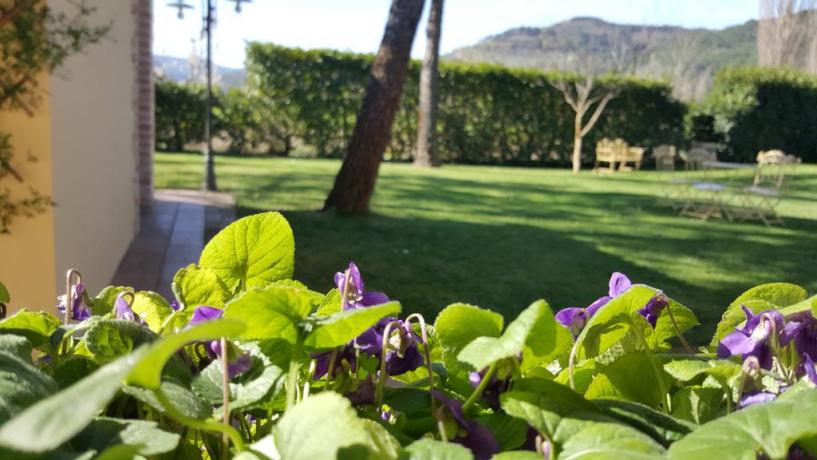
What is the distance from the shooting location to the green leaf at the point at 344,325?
48cm

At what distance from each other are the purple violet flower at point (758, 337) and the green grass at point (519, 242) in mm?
4855

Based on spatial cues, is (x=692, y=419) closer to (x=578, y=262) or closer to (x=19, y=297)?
(x=19, y=297)

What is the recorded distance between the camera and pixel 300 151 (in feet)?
63.4

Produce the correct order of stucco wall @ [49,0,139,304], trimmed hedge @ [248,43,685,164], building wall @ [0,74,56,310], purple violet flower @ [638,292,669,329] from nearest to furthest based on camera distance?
purple violet flower @ [638,292,669,329] → building wall @ [0,74,56,310] → stucco wall @ [49,0,139,304] → trimmed hedge @ [248,43,685,164]

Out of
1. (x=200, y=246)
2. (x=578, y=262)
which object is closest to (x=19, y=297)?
(x=200, y=246)

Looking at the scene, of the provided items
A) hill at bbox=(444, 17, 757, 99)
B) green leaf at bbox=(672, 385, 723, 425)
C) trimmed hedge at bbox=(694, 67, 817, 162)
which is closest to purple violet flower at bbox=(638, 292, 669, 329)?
green leaf at bbox=(672, 385, 723, 425)

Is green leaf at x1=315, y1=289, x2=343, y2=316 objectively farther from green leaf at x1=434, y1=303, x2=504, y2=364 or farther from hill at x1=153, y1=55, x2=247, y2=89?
hill at x1=153, y1=55, x2=247, y2=89

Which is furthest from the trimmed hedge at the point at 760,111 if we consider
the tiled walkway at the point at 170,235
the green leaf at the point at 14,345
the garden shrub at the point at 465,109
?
the green leaf at the point at 14,345

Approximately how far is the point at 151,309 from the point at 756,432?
18.9 inches

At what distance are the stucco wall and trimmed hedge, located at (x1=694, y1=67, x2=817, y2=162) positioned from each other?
54.6ft

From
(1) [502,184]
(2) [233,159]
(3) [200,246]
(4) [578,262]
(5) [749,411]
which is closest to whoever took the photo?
(5) [749,411]

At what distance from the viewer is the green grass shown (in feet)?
21.6

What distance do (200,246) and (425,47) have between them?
10234 millimetres

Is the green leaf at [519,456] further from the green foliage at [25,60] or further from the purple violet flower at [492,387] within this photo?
the green foliage at [25,60]
